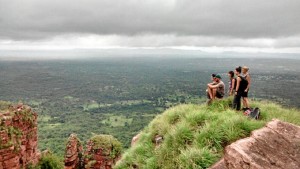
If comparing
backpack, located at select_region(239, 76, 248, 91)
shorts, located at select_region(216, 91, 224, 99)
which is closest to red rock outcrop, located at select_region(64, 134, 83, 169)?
shorts, located at select_region(216, 91, 224, 99)

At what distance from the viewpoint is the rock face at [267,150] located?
7.40 metres

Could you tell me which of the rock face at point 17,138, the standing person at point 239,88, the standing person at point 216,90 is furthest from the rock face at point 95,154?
the standing person at point 239,88

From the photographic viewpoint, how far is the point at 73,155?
26.7 m

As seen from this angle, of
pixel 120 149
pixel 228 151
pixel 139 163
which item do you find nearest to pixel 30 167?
pixel 120 149

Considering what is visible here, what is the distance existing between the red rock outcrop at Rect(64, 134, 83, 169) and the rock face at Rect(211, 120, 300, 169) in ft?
67.8

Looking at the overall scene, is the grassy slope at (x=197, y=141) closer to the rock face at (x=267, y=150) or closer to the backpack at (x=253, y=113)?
the rock face at (x=267, y=150)

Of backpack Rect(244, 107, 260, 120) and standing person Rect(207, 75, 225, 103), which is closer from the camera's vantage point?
backpack Rect(244, 107, 260, 120)

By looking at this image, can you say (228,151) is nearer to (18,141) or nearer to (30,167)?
(18,141)

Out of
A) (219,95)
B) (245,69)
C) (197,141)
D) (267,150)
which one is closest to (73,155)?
(219,95)

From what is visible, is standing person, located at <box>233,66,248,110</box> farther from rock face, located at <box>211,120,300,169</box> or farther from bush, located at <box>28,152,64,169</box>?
bush, located at <box>28,152,64,169</box>

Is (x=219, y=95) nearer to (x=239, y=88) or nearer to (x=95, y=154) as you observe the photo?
(x=239, y=88)

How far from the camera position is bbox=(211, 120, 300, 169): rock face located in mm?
7402

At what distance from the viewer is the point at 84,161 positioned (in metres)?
26.9

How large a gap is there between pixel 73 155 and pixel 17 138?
7289 mm
